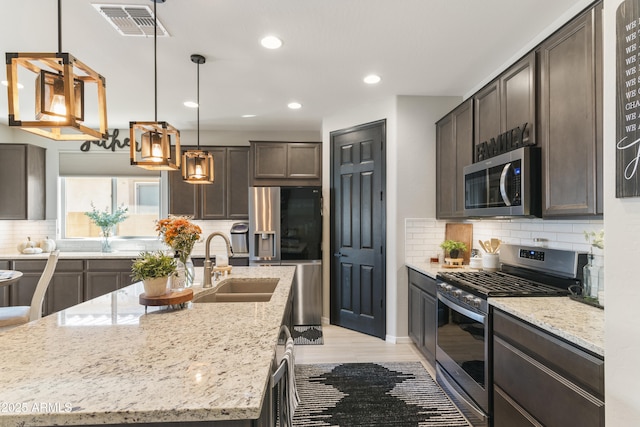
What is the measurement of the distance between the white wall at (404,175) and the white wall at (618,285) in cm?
255

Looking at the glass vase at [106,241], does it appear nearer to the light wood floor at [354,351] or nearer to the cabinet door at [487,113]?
the light wood floor at [354,351]

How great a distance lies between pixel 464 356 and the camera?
2.31m


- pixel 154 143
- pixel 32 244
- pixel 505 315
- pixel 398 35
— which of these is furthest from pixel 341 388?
pixel 32 244

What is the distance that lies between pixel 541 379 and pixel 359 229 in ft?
8.61

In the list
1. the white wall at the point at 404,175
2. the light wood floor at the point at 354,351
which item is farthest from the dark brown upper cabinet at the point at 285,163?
the light wood floor at the point at 354,351

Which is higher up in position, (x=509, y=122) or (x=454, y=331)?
(x=509, y=122)

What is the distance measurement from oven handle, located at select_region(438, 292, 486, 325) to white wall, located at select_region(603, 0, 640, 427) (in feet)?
3.02

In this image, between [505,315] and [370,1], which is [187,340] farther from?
[370,1]

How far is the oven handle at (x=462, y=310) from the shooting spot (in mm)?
2072

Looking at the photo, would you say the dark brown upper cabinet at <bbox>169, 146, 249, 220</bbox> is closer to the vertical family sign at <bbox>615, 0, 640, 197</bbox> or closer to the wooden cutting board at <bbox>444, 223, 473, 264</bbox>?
the wooden cutting board at <bbox>444, 223, 473, 264</bbox>

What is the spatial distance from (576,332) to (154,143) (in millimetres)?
2266

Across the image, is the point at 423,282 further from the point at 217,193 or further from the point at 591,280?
the point at 217,193

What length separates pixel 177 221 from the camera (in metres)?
2.10

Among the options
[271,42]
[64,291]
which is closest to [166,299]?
[271,42]
